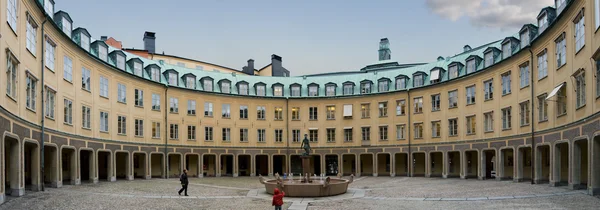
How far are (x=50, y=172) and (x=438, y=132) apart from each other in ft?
115

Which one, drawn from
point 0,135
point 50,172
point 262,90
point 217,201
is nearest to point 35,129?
point 50,172

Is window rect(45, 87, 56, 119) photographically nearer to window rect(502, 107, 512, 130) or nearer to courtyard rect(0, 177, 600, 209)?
courtyard rect(0, 177, 600, 209)

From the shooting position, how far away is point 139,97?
146 ft

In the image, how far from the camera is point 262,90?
56.2 meters

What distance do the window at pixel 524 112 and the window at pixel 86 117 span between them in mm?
33126

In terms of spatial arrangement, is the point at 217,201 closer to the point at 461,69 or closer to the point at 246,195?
the point at 246,195

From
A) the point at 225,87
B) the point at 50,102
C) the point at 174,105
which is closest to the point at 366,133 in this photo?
the point at 225,87

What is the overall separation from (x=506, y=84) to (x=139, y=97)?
107 ft

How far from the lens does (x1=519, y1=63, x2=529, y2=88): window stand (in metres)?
35.3

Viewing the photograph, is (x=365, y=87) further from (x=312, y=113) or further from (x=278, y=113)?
(x=278, y=113)

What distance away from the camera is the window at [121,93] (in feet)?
136

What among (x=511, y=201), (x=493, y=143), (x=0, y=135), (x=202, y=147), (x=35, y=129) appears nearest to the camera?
(x=0, y=135)

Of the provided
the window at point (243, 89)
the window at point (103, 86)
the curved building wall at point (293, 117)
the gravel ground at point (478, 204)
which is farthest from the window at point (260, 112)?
the gravel ground at point (478, 204)

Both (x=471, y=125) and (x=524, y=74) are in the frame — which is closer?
(x=524, y=74)
